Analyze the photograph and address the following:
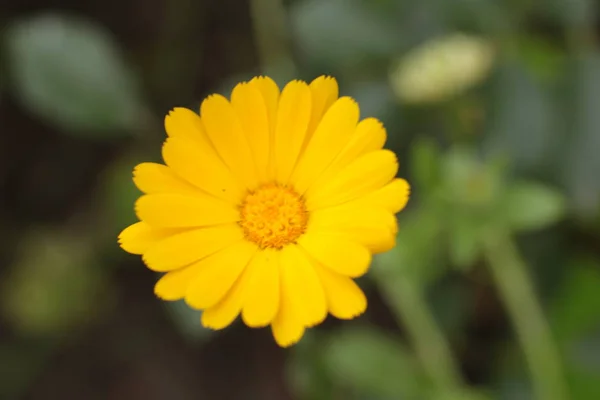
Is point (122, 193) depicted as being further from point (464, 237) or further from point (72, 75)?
point (464, 237)

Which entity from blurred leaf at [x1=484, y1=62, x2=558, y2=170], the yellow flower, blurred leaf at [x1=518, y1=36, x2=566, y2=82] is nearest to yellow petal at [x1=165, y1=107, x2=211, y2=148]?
the yellow flower

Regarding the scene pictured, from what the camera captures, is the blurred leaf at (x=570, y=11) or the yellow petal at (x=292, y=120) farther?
the blurred leaf at (x=570, y=11)

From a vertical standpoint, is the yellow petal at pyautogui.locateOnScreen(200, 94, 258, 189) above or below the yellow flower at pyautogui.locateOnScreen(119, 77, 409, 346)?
above

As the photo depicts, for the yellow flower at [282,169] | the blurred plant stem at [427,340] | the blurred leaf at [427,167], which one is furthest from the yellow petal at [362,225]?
the blurred plant stem at [427,340]

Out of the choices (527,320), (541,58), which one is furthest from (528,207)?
(541,58)

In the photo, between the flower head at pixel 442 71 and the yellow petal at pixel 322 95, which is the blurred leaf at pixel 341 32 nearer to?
the flower head at pixel 442 71

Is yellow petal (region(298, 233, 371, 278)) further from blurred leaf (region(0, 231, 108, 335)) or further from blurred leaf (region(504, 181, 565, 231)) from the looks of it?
blurred leaf (region(0, 231, 108, 335))
